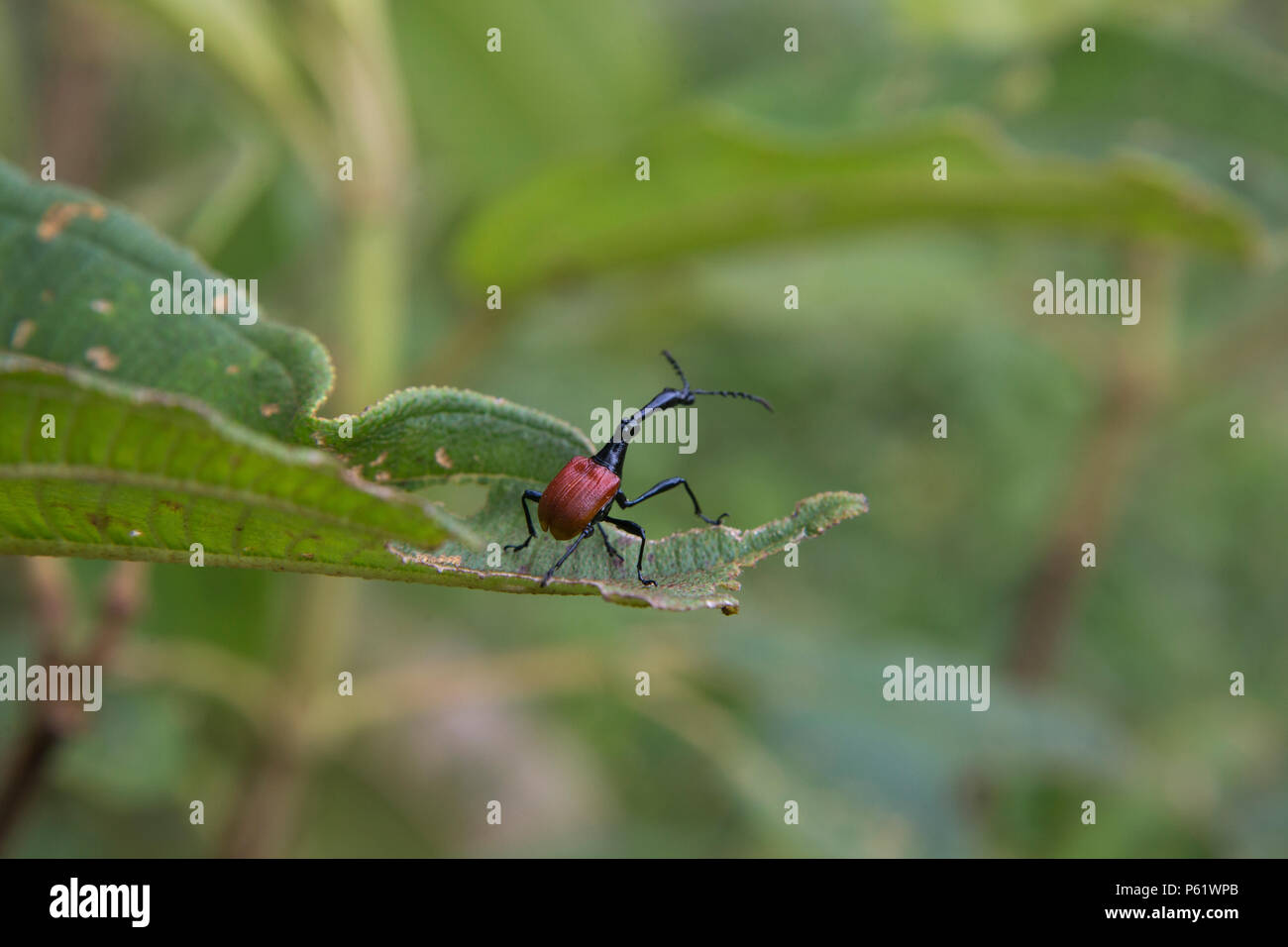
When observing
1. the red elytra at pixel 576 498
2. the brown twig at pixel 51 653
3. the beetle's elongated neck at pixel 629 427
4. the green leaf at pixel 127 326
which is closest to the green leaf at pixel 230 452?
the green leaf at pixel 127 326

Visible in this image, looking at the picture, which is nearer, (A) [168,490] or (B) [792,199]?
(A) [168,490]

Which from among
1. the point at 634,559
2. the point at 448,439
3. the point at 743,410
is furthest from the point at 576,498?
the point at 743,410

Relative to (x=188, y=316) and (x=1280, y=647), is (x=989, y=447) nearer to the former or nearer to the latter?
(x=1280, y=647)

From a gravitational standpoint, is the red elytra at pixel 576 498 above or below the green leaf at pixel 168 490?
above

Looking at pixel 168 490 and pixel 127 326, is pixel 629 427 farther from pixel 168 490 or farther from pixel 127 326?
pixel 168 490

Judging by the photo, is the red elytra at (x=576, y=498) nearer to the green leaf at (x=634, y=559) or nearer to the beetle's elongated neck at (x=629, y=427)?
the green leaf at (x=634, y=559)

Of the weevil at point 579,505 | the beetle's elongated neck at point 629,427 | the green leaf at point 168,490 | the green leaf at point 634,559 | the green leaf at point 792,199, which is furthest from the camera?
the beetle's elongated neck at point 629,427
